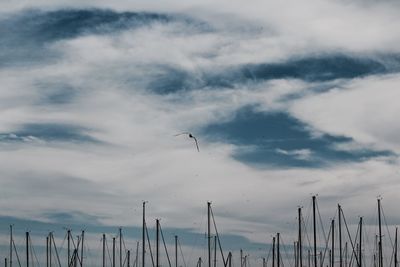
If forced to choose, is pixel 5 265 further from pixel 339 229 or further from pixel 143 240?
pixel 339 229

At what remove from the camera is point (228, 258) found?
97.5 m

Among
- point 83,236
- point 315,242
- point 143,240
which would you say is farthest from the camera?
point 83,236

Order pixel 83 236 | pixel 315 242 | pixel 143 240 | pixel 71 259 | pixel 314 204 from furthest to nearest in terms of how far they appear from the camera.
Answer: pixel 83 236 < pixel 71 259 < pixel 143 240 < pixel 314 204 < pixel 315 242

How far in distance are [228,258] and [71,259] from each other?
70.8ft

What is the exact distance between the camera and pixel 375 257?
339ft

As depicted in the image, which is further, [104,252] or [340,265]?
[104,252]

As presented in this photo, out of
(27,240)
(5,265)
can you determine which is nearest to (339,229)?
(27,240)

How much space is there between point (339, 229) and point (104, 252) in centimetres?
3612

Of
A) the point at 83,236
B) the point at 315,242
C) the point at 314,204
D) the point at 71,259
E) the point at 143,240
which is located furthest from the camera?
the point at 83,236

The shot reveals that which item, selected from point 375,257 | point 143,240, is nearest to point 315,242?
point 143,240

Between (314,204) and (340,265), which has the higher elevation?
(314,204)

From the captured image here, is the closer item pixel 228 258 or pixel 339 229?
pixel 339 229

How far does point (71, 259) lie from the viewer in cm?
9438

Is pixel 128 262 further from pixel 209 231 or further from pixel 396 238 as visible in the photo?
pixel 396 238
